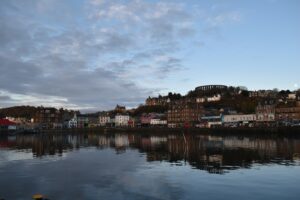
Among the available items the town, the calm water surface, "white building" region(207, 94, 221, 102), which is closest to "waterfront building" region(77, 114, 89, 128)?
the town

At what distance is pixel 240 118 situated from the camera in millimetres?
118188

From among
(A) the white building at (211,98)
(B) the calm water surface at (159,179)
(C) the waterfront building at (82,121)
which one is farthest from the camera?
(C) the waterfront building at (82,121)

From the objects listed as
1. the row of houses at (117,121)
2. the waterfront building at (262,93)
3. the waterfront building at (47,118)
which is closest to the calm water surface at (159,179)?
the row of houses at (117,121)

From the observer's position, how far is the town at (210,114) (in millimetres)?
109188

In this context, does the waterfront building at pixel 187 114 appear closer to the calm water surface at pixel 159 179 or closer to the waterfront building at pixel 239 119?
the waterfront building at pixel 239 119

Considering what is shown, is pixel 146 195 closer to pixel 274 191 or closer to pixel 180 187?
→ pixel 180 187

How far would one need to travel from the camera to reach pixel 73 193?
19516 millimetres

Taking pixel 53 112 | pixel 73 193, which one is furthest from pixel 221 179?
pixel 53 112

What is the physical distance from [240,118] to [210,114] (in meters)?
14.4

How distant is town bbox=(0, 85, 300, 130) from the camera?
109188 millimetres

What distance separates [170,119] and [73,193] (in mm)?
125385

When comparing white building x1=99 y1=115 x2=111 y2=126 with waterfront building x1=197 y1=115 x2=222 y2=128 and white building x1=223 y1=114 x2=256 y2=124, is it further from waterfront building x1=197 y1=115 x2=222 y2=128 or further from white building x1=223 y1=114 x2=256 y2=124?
white building x1=223 y1=114 x2=256 y2=124

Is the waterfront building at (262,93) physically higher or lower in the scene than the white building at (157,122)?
higher

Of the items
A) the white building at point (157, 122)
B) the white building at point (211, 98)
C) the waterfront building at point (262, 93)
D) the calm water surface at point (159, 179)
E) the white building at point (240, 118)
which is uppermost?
the waterfront building at point (262, 93)
